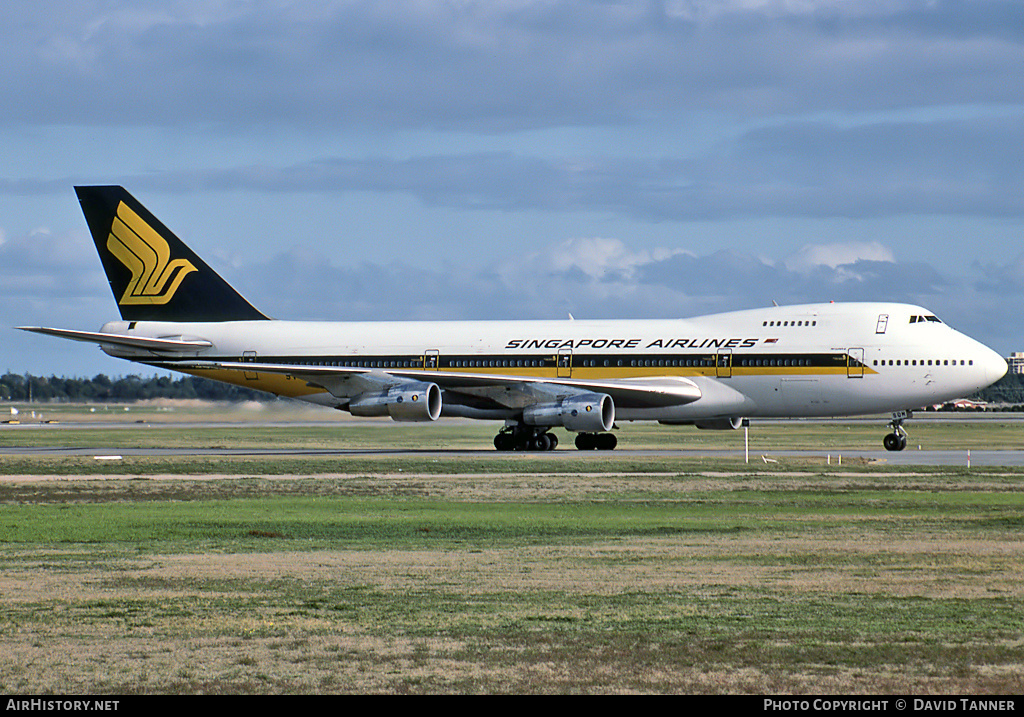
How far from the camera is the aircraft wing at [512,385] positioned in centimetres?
4384

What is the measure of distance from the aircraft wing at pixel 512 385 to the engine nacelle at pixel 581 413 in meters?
1.09

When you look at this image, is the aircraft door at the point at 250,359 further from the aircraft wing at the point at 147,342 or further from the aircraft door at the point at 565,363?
the aircraft door at the point at 565,363

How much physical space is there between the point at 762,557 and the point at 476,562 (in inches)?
145

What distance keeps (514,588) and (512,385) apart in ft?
99.5

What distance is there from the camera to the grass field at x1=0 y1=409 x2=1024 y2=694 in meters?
9.92

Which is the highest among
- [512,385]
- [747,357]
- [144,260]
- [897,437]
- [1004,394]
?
[144,260]

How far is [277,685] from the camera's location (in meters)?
9.52

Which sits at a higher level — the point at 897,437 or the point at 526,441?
the point at 897,437

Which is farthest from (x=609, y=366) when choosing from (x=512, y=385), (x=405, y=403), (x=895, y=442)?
(x=895, y=442)

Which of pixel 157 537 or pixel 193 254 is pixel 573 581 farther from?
pixel 193 254

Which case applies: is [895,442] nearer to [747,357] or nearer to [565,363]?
[747,357]

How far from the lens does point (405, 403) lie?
43.2 meters

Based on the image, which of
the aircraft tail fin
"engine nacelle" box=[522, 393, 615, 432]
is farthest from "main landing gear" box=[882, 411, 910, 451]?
the aircraft tail fin

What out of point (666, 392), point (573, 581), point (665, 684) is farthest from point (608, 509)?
point (666, 392)
